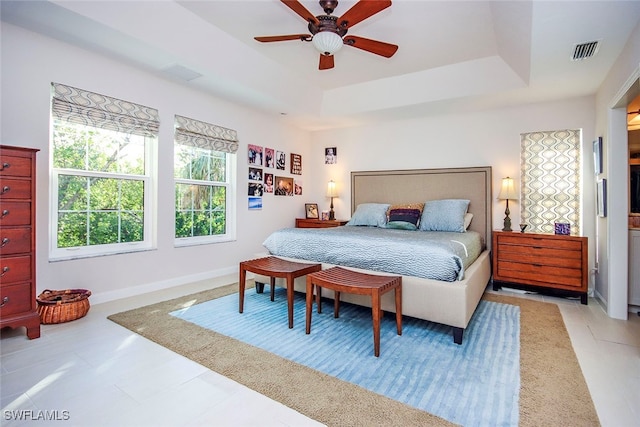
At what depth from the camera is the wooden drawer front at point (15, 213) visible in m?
2.14

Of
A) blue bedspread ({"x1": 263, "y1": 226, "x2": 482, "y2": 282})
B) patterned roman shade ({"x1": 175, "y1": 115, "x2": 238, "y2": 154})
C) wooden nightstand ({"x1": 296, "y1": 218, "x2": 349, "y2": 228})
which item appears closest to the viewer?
blue bedspread ({"x1": 263, "y1": 226, "x2": 482, "y2": 282})

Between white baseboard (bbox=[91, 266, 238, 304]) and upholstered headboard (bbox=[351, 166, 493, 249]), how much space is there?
2.50 metres

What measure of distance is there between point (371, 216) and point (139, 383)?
11.1ft

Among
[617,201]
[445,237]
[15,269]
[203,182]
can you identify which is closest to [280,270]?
[445,237]

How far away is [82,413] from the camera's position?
1522 mm

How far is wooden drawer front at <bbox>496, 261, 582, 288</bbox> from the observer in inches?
130

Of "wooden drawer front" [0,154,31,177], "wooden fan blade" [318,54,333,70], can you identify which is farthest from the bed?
"wooden drawer front" [0,154,31,177]

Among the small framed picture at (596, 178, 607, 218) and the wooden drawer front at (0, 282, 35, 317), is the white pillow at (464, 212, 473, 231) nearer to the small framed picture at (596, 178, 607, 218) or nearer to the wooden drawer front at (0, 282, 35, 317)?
the small framed picture at (596, 178, 607, 218)

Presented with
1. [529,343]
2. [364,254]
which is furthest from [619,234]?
[364,254]

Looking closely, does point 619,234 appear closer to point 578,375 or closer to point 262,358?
point 578,375

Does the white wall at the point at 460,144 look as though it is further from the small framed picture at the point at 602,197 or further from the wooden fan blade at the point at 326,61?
the wooden fan blade at the point at 326,61

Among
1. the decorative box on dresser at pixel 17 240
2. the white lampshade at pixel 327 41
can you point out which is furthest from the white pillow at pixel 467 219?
the decorative box on dresser at pixel 17 240

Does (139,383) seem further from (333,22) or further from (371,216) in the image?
(371,216)

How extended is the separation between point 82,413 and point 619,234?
13.9 ft
